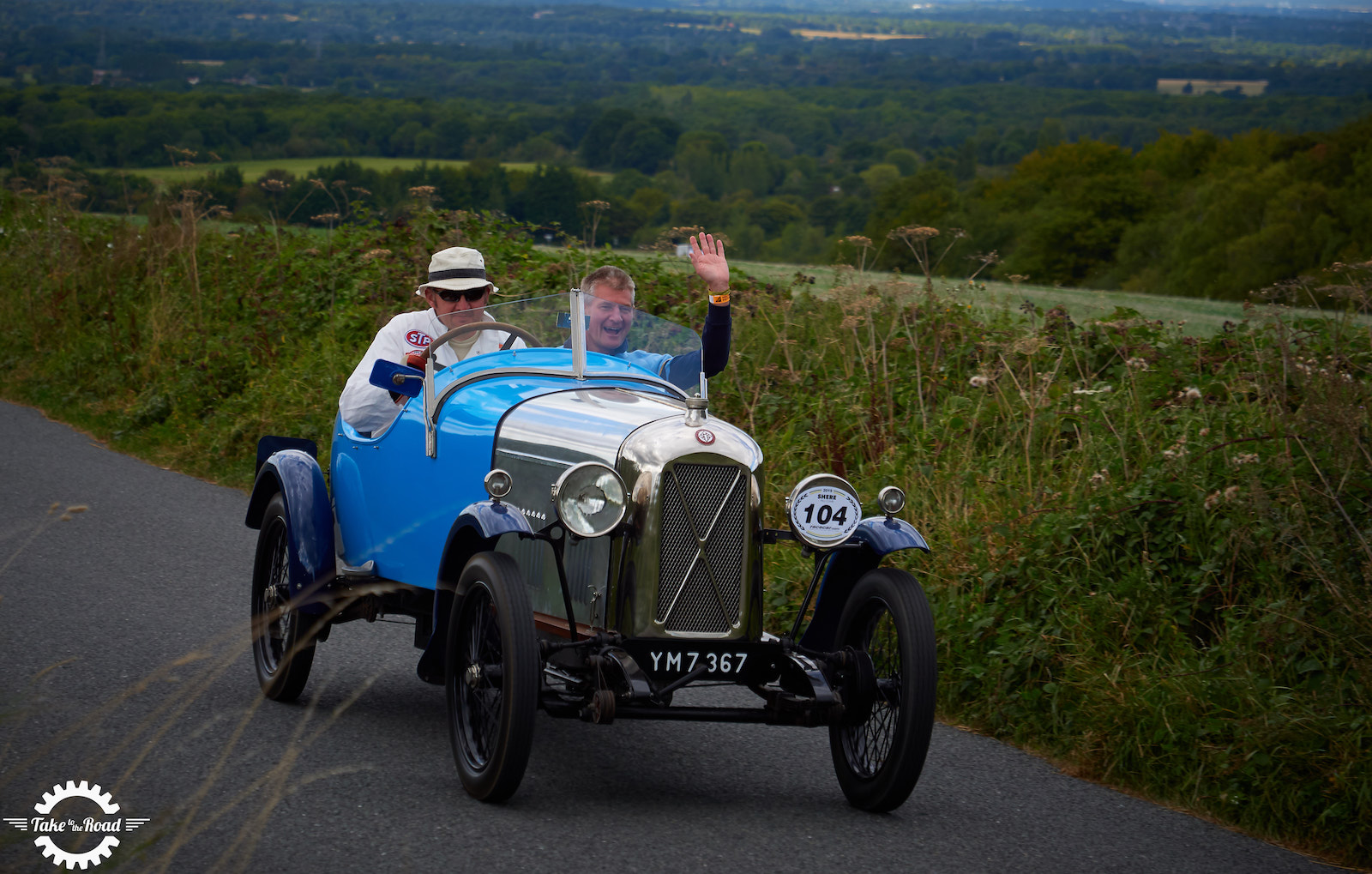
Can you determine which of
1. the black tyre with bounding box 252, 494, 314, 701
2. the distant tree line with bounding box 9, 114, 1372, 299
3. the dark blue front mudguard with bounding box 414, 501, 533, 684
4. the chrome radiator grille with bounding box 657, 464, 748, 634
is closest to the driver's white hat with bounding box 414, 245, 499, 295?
A: the black tyre with bounding box 252, 494, 314, 701

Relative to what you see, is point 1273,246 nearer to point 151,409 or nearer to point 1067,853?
point 151,409

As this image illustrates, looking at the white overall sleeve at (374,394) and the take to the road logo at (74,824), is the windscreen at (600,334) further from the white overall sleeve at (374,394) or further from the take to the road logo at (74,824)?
the take to the road logo at (74,824)

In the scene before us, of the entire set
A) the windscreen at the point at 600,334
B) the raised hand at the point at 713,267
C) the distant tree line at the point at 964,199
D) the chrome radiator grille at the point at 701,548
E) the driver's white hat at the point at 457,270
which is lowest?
the distant tree line at the point at 964,199

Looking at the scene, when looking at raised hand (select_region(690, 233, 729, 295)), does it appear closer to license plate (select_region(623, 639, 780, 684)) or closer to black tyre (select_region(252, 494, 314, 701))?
license plate (select_region(623, 639, 780, 684))

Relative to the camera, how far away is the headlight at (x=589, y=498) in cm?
396

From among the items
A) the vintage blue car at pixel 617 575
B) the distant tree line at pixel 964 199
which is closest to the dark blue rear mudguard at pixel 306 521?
the vintage blue car at pixel 617 575

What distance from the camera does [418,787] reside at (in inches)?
166

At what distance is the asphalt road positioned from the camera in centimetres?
366

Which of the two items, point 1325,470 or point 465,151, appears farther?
point 465,151

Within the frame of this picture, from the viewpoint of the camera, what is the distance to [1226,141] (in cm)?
7169

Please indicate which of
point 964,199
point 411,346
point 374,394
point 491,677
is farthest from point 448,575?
→ point 964,199

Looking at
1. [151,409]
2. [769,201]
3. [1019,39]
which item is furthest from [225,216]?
[1019,39]

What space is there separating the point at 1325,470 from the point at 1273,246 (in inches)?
2003

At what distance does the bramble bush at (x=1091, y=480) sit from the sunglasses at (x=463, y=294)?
7.29ft
